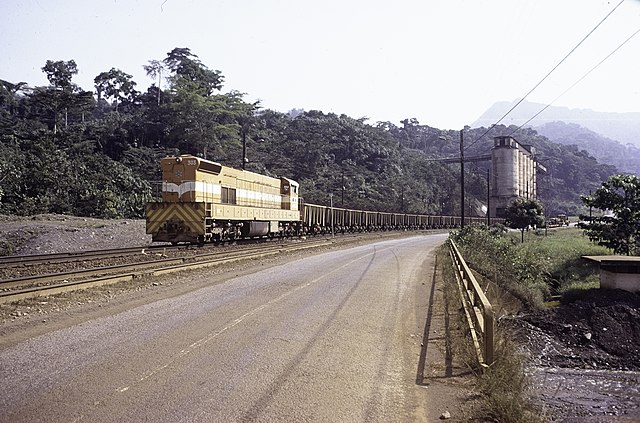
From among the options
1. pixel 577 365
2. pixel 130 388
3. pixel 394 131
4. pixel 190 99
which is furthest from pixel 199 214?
pixel 394 131

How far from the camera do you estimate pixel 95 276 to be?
538 inches

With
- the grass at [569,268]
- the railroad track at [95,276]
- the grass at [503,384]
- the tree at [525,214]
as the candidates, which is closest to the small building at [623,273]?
the grass at [569,268]

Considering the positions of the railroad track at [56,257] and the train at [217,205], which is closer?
the railroad track at [56,257]

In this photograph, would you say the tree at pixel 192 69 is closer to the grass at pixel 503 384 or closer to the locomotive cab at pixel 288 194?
the locomotive cab at pixel 288 194

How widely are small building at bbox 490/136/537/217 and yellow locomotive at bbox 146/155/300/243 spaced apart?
66813 mm

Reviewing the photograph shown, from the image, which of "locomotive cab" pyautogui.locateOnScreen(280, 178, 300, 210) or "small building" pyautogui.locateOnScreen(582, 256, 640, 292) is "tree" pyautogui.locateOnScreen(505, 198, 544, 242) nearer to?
"locomotive cab" pyautogui.locateOnScreen(280, 178, 300, 210)

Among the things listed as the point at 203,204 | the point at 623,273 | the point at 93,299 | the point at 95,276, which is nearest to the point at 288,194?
the point at 203,204

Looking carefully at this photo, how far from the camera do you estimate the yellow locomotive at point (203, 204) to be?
23297 mm

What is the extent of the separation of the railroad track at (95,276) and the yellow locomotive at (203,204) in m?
2.99

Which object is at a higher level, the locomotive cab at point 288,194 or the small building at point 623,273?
the locomotive cab at point 288,194

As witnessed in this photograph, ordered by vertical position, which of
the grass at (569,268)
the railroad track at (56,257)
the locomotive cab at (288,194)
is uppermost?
the locomotive cab at (288,194)

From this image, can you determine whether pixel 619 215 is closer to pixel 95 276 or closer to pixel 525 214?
pixel 95 276

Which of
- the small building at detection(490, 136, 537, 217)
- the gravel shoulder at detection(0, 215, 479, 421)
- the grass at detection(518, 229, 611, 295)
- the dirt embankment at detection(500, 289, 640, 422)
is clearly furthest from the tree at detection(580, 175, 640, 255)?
the small building at detection(490, 136, 537, 217)

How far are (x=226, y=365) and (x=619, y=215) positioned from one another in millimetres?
20367
